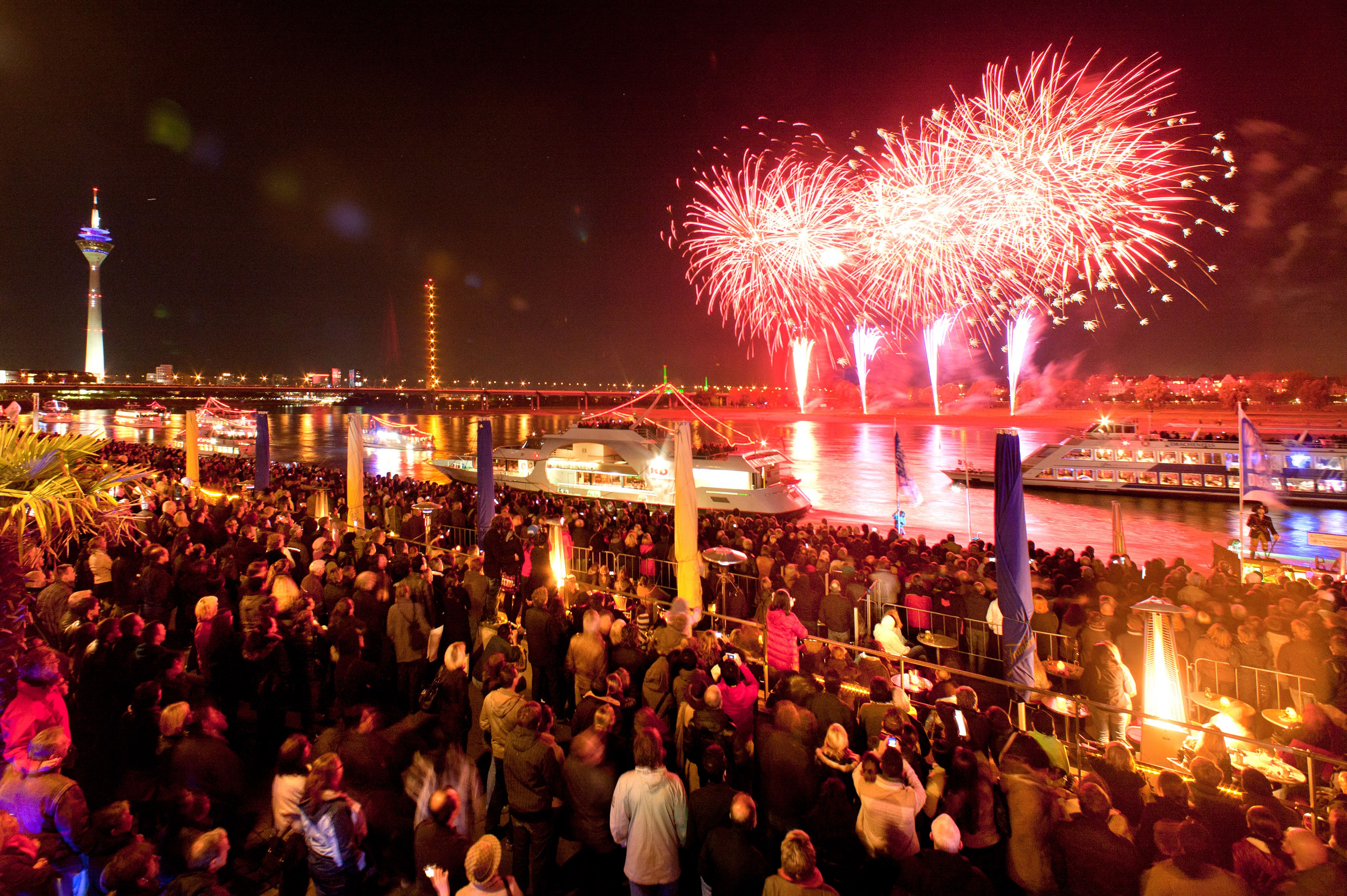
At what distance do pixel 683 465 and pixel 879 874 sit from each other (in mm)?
5826

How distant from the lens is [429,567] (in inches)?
344

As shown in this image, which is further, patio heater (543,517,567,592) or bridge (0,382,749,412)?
bridge (0,382,749,412)

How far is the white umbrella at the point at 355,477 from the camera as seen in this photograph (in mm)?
14266

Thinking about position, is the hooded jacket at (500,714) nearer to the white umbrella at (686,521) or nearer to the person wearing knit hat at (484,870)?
the person wearing knit hat at (484,870)


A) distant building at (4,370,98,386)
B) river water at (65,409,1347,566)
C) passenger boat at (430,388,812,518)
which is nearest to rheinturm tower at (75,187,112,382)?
distant building at (4,370,98,386)

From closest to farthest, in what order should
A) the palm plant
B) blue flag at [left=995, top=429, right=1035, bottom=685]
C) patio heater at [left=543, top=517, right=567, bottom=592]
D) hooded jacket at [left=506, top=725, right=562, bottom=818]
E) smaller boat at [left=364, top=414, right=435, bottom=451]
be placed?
the palm plant
hooded jacket at [left=506, top=725, right=562, bottom=818]
blue flag at [left=995, top=429, right=1035, bottom=685]
patio heater at [left=543, top=517, right=567, bottom=592]
smaller boat at [left=364, top=414, right=435, bottom=451]

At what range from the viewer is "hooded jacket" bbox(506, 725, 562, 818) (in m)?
4.08

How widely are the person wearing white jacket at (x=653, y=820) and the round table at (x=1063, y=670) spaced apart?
4922 millimetres

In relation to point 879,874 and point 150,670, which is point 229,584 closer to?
point 150,670

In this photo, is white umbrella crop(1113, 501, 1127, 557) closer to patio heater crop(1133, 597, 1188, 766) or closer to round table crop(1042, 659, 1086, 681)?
round table crop(1042, 659, 1086, 681)

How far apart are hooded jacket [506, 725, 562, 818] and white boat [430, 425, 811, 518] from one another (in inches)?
736

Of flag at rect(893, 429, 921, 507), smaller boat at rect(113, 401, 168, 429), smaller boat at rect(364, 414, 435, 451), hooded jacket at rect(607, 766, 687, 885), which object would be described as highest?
smaller boat at rect(113, 401, 168, 429)

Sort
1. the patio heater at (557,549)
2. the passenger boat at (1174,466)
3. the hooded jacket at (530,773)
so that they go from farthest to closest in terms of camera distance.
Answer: the passenger boat at (1174,466), the patio heater at (557,549), the hooded jacket at (530,773)

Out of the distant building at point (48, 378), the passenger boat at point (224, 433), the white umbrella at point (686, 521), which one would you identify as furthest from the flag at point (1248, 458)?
the distant building at point (48, 378)
